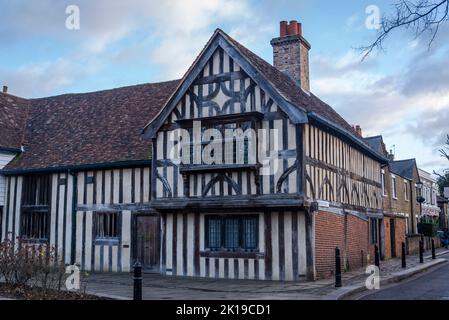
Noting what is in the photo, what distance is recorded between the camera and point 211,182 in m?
16.5

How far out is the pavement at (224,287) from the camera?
39.6 ft

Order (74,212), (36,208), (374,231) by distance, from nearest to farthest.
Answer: (74,212), (36,208), (374,231)

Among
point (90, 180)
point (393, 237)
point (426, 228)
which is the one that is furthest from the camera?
point (426, 228)

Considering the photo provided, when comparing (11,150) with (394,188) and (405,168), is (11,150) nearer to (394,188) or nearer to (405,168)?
(394,188)

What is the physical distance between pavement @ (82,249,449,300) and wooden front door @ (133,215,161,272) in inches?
26.5

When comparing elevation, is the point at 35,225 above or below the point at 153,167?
below

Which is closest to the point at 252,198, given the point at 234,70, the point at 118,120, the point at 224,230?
the point at 224,230

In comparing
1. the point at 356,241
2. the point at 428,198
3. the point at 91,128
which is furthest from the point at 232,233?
the point at 428,198

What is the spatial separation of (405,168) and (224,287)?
28.3 metres

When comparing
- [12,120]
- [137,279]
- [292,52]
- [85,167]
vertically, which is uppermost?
[292,52]

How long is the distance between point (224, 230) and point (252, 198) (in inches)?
61.3

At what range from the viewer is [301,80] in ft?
66.4

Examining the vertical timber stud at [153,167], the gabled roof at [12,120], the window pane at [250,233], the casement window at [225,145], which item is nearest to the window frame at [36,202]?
the gabled roof at [12,120]

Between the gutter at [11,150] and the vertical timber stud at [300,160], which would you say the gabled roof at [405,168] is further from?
the gutter at [11,150]
